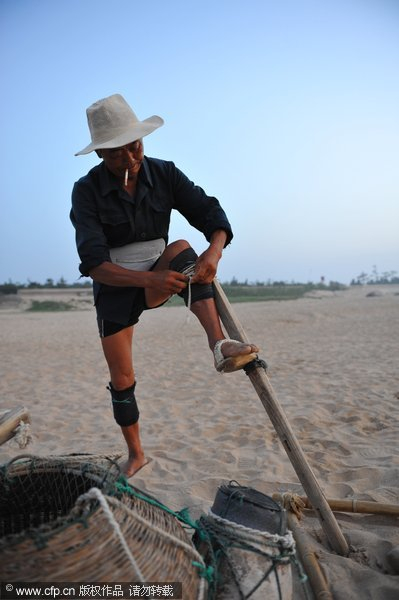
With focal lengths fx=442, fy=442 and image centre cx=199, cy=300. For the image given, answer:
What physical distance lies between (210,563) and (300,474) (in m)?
0.55

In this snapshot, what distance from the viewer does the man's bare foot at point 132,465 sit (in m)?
2.78

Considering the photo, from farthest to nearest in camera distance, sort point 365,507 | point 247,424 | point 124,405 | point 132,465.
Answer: point 247,424 → point 132,465 → point 124,405 → point 365,507

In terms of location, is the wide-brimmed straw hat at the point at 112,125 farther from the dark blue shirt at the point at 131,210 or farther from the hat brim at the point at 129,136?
the dark blue shirt at the point at 131,210

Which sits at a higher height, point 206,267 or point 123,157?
point 123,157

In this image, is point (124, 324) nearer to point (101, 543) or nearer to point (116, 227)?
point (116, 227)

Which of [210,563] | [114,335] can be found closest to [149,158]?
[114,335]

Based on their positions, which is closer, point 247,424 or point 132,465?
point 132,465

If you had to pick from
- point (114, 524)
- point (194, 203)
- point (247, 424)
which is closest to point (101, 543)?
point (114, 524)

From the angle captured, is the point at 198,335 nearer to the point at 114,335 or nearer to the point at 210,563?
the point at 114,335

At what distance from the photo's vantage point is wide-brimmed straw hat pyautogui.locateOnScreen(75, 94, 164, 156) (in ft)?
6.95

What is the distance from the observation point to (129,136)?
6.93 ft

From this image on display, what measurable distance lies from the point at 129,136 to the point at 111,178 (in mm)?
309

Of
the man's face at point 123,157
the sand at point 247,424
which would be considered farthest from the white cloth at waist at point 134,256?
the sand at point 247,424

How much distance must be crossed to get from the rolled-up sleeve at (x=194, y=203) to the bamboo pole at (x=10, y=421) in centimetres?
133
